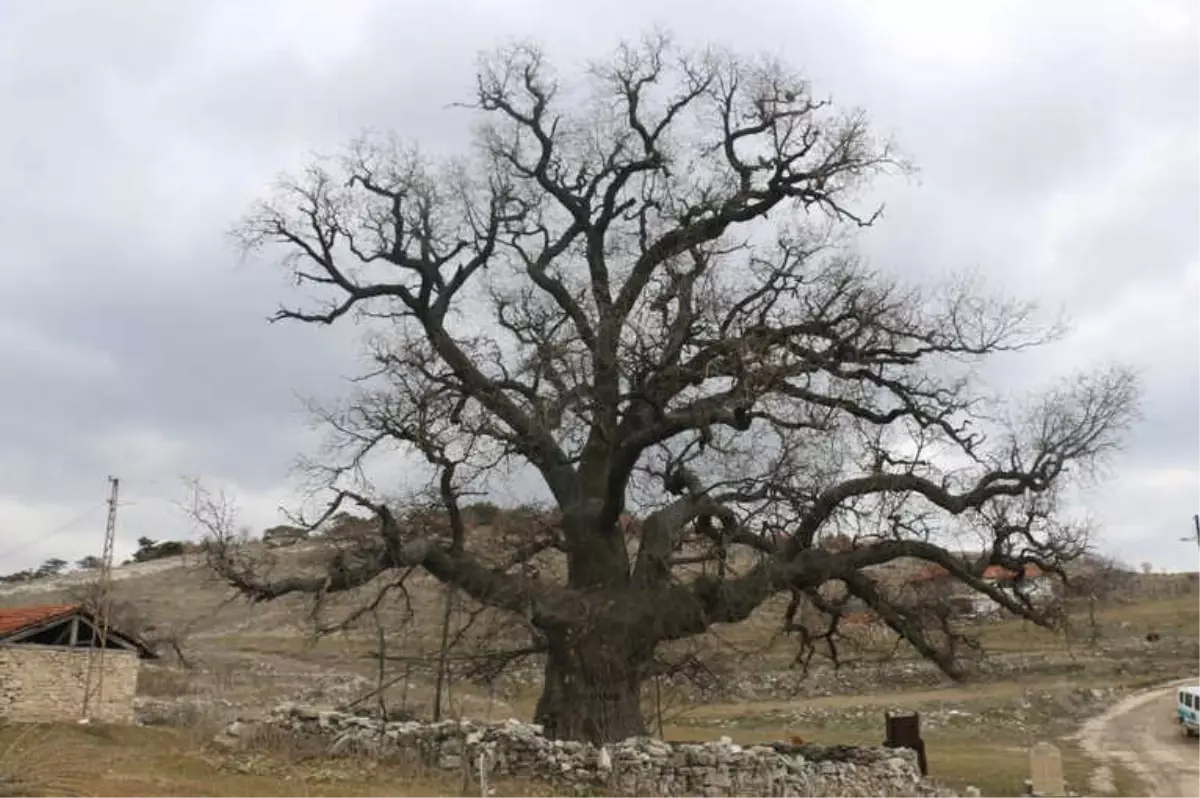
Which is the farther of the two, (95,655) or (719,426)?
(95,655)

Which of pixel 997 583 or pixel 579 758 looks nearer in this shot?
pixel 579 758

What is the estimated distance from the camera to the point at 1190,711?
38875mm

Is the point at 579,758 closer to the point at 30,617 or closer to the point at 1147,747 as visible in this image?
the point at 30,617

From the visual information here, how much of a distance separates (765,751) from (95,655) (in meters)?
25.8

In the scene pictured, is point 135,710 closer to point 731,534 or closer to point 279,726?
point 279,726

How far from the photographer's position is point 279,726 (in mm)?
18062

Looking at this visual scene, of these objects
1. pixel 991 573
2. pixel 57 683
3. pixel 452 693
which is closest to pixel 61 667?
pixel 57 683

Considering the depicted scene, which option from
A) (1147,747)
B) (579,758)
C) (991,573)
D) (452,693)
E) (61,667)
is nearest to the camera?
(579,758)

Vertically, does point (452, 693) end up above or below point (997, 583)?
below

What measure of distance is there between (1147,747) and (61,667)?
3621 centimetres

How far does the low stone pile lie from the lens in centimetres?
1723

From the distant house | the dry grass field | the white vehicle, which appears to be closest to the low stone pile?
the dry grass field

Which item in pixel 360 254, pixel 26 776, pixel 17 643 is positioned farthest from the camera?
pixel 17 643

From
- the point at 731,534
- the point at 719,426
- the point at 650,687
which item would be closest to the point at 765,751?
the point at 731,534
